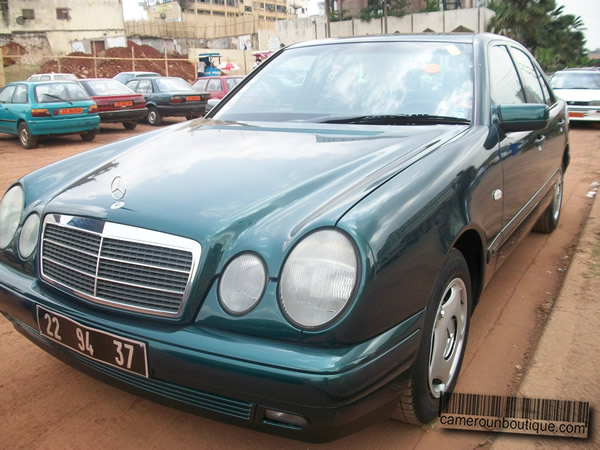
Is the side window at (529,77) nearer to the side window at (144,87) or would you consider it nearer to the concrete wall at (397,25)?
the side window at (144,87)

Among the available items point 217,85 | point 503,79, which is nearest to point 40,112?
point 217,85

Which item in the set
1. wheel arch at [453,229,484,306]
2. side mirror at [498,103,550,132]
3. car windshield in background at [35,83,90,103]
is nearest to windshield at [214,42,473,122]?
side mirror at [498,103,550,132]

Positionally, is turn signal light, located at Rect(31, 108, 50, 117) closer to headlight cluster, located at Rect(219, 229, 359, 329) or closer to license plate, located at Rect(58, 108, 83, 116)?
license plate, located at Rect(58, 108, 83, 116)

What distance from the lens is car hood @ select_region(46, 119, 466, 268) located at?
74.0 inches

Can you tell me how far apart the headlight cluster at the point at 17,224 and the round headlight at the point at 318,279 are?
1.19 metres

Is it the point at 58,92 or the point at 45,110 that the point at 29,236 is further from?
the point at 58,92

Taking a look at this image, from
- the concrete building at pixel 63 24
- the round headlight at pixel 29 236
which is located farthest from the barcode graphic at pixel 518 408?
the concrete building at pixel 63 24

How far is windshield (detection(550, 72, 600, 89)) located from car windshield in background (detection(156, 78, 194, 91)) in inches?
414

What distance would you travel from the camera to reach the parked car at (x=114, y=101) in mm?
14695

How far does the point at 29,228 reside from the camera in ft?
7.63

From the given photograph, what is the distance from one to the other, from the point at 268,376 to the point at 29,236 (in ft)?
4.28

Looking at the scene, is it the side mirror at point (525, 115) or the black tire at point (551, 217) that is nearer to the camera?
the side mirror at point (525, 115)

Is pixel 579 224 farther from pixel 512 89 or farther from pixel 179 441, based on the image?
pixel 179 441

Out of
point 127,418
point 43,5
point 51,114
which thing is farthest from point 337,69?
point 43,5
